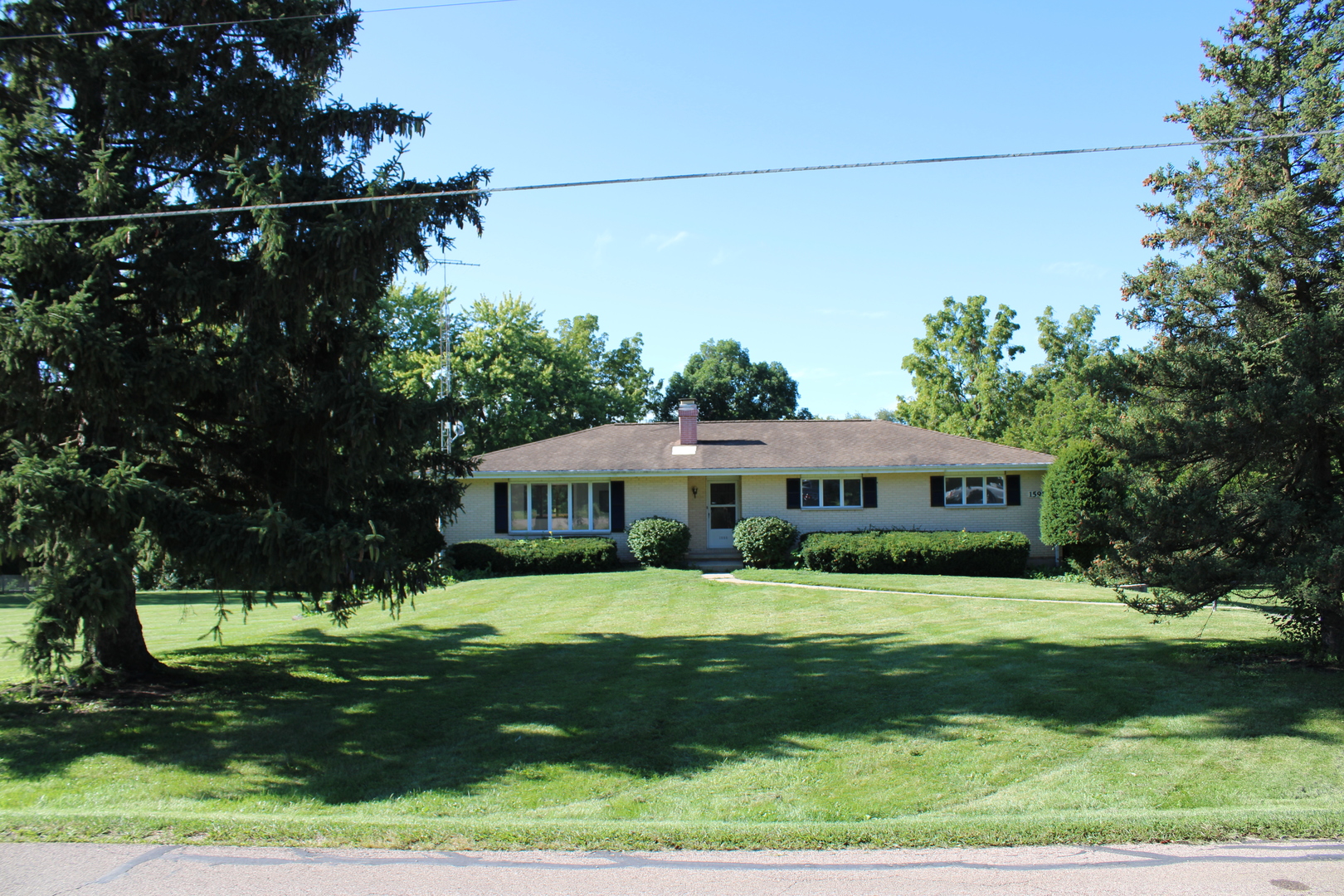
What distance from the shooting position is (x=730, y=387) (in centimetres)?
5588

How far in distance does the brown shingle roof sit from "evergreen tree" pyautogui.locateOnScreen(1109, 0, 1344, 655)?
13.6 meters

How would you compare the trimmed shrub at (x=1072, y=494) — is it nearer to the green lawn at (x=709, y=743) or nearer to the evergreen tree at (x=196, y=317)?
the green lawn at (x=709, y=743)

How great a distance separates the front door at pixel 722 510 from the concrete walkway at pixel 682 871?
1974 centimetres

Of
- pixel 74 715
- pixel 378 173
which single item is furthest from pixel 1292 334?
pixel 74 715

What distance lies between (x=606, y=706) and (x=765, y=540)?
13567 mm

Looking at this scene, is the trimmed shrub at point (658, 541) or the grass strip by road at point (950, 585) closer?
the grass strip by road at point (950, 585)

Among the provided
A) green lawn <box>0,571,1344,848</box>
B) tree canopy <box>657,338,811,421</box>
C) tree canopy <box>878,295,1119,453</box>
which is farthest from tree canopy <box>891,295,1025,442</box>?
green lawn <box>0,571,1344,848</box>

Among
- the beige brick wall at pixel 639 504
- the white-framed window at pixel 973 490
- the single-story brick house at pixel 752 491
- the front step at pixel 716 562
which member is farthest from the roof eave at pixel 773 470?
the front step at pixel 716 562

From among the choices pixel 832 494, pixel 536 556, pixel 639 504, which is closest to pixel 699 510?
pixel 639 504

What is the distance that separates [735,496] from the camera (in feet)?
82.2

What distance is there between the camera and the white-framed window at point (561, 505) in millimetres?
24328

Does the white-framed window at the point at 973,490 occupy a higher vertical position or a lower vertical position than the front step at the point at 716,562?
higher

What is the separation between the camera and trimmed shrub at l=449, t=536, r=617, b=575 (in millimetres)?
22203

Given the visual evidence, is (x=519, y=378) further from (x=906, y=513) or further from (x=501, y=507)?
(x=906, y=513)
